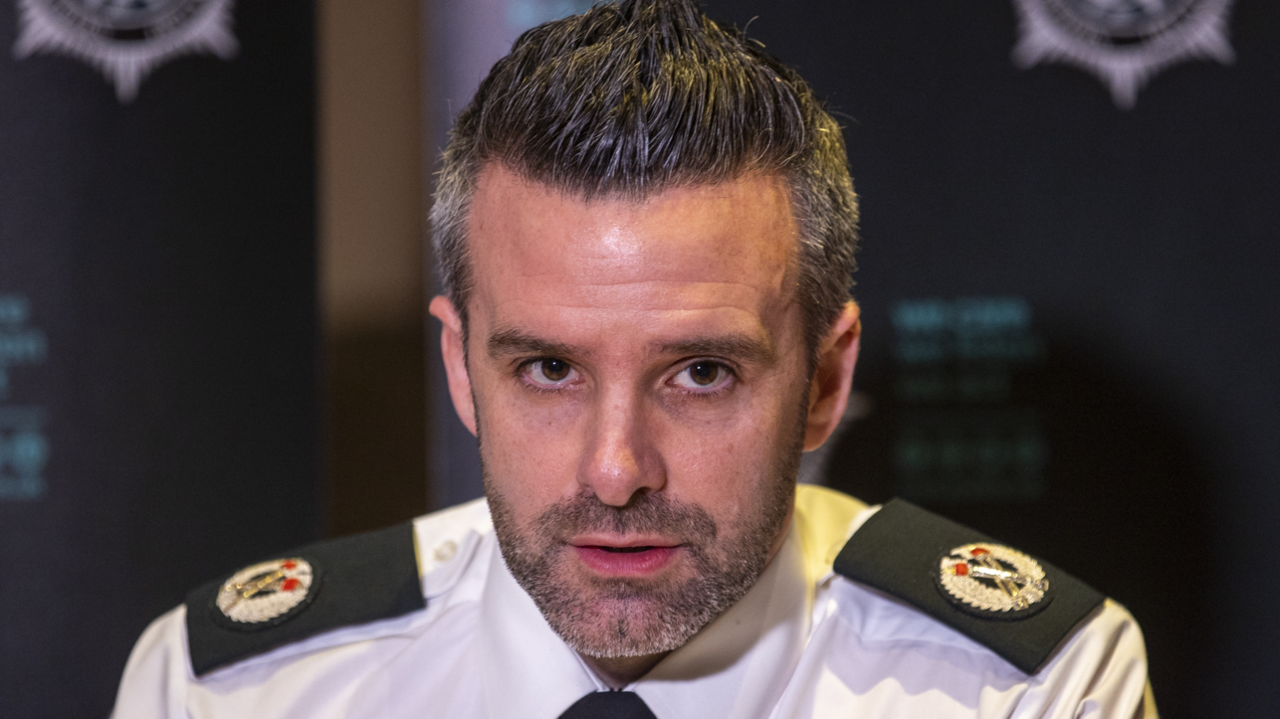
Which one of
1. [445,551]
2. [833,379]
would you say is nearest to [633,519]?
[833,379]

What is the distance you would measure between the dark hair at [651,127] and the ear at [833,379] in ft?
0.10

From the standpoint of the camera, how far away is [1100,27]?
1.82 meters

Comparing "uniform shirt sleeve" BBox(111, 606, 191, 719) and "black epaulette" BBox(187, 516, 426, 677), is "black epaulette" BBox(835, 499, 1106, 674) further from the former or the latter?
"uniform shirt sleeve" BBox(111, 606, 191, 719)

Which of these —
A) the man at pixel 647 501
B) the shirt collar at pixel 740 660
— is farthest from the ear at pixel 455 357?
the shirt collar at pixel 740 660

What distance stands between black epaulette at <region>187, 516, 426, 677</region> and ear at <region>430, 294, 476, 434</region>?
266 mm

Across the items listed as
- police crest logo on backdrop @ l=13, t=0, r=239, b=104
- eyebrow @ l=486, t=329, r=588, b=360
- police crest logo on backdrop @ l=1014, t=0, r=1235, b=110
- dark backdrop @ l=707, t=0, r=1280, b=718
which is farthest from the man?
police crest logo on backdrop @ l=13, t=0, r=239, b=104

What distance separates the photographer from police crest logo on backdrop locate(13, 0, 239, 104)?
72.7 inches

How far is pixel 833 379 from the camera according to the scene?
1.27m

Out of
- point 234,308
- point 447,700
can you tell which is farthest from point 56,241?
point 447,700

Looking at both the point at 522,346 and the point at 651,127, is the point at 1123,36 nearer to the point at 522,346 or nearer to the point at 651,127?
the point at 651,127

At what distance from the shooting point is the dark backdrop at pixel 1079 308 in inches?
69.5

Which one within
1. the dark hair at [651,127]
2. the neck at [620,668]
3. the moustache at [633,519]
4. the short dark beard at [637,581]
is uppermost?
the dark hair at [651,127]

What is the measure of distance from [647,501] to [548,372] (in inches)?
6.4

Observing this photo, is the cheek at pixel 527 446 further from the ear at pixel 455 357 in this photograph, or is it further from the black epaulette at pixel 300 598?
the black epaulette at pixel 300 598
